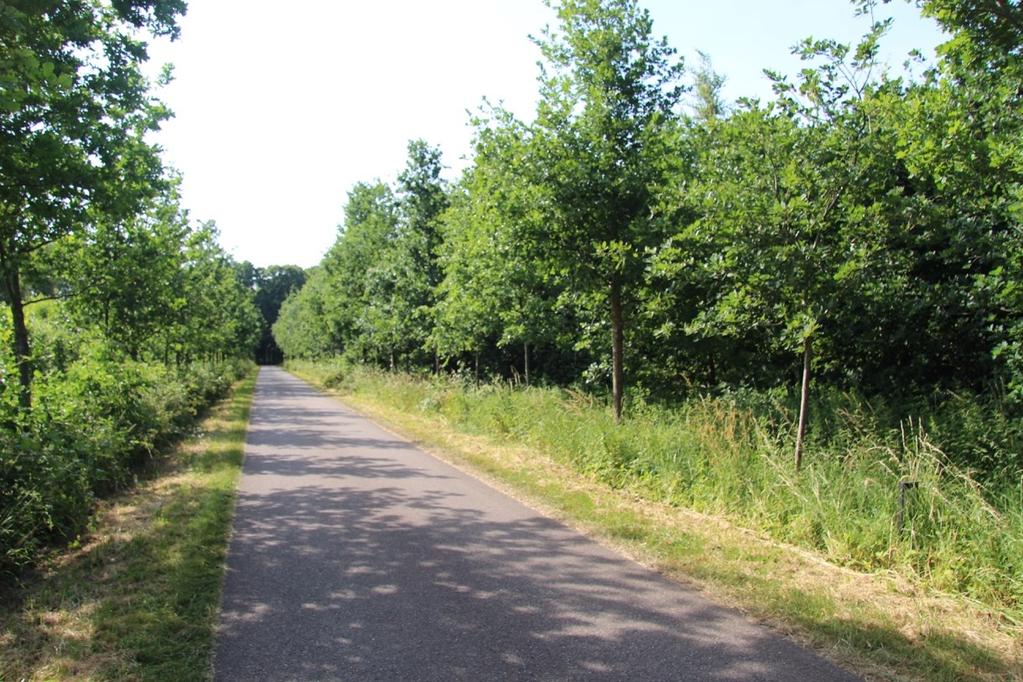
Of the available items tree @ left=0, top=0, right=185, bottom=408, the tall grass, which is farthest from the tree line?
the tall grass

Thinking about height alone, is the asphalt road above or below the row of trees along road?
below

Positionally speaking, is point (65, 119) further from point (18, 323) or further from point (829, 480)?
point (829, 480)

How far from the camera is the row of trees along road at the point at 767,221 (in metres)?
6.91

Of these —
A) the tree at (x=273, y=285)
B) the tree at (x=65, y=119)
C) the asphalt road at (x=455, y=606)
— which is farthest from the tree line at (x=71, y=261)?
the tree at (x=273, y=285)

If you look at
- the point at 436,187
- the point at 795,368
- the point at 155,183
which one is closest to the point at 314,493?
the point at 155,183

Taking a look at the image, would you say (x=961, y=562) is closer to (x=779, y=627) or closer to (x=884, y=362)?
(x=779, y=627)

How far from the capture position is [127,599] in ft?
16.6

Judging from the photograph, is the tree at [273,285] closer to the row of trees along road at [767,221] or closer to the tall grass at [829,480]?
the row of trees along road at [767,221]

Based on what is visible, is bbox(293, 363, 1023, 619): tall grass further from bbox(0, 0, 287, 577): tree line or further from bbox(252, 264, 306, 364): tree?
bbox(252, 264, 306, 364): tree

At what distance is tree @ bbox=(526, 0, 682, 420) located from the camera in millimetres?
9648

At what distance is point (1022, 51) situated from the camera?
20.6 ft

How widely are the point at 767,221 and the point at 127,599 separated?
6532 millimetres

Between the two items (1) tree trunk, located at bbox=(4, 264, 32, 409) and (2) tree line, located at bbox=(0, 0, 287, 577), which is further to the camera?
(1) tree trunk, located at bbox=(4, 264, 32, 409)

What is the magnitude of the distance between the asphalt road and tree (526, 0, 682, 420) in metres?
3.78
